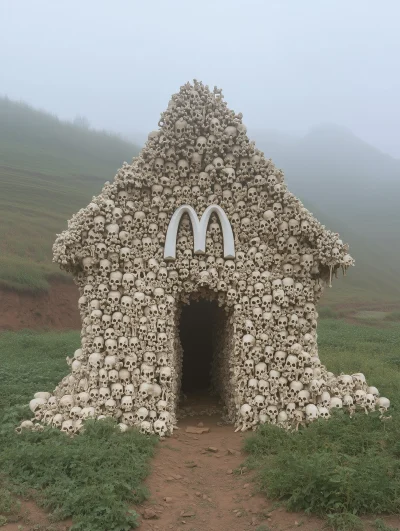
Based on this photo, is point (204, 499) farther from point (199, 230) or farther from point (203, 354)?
point (203, 354)

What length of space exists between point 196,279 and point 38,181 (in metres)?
38.1

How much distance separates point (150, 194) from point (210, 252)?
4.37 ft

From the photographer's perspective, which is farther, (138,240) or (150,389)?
(138,240)

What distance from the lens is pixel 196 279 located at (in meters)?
7.64

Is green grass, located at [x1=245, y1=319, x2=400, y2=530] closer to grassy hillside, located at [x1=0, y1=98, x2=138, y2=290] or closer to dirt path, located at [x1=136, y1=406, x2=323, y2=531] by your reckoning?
dirt path, located at [x1=136, y1=406, x2=323, y2=531]

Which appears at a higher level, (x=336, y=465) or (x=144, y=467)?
(x=336, y=465)

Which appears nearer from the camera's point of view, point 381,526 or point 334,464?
point 381,526

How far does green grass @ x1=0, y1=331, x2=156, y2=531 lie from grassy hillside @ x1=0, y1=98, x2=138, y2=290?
2077cm

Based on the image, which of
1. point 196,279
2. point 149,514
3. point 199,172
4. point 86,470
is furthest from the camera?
point 199,172

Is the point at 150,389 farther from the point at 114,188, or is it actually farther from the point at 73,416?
the point at 114,188

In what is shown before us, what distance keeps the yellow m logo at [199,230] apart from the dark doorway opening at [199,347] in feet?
9.23

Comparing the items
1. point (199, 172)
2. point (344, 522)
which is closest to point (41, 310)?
point (199, 172)

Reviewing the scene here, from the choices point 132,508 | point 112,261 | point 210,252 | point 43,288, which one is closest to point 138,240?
point 112,261

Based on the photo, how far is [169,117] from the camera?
7.88 meters
